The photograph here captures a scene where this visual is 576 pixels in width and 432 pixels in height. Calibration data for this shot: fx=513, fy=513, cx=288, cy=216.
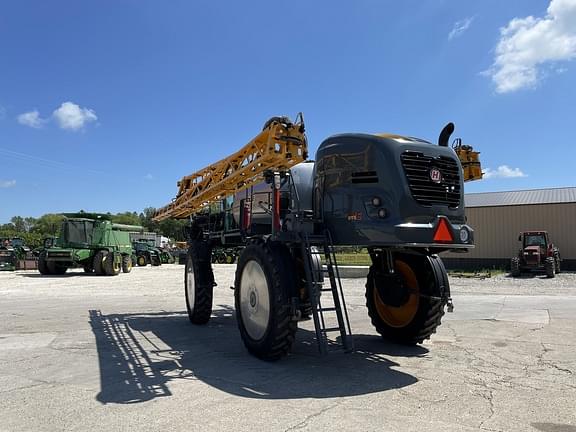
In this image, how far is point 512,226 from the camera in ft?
89.4

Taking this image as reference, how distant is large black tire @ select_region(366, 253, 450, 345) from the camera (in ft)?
23.6

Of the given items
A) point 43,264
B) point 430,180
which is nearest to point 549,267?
point 430,180

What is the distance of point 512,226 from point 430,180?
76.7 ft

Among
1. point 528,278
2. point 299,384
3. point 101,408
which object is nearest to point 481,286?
point 528,278

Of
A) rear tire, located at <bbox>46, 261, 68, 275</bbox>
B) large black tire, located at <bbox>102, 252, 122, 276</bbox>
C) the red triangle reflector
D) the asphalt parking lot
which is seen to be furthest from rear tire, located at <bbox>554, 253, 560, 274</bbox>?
rear tire, located at <bbox>46, 261, 68, 275</bbox>

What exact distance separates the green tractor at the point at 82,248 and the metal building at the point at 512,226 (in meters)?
18.1

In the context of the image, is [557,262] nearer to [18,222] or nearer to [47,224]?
[47,224]

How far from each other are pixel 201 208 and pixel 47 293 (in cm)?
854

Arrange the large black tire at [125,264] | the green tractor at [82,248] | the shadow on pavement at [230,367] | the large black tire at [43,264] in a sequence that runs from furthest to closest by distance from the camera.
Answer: the large black tire at [125,264] < the large black tire at [43,264] < the green tractor at [82,248] < the shadow on pavement at [230,367]

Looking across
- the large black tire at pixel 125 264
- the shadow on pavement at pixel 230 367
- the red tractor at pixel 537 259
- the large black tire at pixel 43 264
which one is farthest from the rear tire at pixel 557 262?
the large black tire at pixel 43 264

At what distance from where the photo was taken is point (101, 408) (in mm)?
4664

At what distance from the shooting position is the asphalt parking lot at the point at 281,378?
4355 millimetres

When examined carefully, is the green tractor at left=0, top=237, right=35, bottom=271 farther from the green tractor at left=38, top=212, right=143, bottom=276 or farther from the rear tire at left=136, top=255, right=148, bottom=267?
the rear tire at left=136, top=255, right=148, bottom=267

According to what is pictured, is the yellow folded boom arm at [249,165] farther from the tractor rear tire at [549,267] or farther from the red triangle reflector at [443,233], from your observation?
the tractor rear tire at [549,267]
